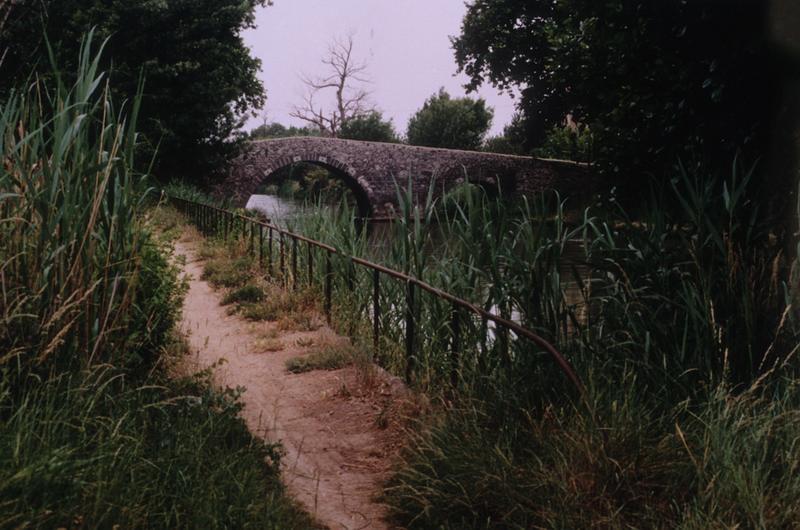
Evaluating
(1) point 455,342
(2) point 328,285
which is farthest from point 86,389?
(2) point 328,285

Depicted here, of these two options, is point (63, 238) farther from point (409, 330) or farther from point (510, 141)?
point (510, 141)

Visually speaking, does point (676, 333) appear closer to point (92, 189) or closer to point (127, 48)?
point (92, 189)

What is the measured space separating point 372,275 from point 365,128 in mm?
33650

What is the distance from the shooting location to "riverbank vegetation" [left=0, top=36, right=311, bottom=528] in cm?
215

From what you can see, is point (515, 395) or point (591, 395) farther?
point (515, 395)

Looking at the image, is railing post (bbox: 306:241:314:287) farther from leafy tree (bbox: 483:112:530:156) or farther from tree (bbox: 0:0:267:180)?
leafy tree (bbox: 483:112:530:156)

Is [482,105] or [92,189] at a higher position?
[482,105]

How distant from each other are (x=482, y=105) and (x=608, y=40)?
1373 inches

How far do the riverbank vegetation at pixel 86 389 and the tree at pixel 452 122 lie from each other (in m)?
35.8

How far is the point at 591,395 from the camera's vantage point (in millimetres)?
2803

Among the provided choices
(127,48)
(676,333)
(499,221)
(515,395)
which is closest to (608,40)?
(499,221)

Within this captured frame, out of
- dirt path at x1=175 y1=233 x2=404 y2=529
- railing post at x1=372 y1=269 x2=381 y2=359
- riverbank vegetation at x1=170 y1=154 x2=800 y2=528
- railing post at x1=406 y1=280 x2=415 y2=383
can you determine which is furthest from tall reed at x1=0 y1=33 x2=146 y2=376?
railing post at x1=372 y1=269 x2=381 y2=359

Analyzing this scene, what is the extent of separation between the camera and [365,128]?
38.7 metres

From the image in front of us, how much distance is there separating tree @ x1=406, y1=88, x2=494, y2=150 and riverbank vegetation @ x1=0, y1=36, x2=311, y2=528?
35.8 m
